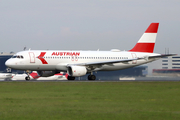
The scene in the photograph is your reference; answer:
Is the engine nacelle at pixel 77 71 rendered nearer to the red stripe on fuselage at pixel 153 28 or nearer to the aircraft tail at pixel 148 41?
A: the aircraft tail at pixel 148 41

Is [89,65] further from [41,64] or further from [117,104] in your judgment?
[117,104]

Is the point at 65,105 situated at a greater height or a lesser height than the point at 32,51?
lesser

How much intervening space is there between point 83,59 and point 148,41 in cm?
1149

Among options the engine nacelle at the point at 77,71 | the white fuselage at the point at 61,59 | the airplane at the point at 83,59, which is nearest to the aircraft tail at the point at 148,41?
the airplane at the point at 83,59

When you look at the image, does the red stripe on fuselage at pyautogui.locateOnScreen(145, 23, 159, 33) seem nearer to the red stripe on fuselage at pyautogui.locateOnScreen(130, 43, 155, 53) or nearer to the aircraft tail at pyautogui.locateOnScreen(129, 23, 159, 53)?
the aircraft tail at pyautogui.locateOnScreen(129, 23, 159, 53)

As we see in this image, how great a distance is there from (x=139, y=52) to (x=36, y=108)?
1444 inches

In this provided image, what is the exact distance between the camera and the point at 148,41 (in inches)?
2030

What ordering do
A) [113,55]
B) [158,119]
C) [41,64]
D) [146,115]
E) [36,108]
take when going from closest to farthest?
[158,119], [146,115], [36,108], [41,64], [113,55]

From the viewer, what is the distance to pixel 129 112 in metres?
14.6

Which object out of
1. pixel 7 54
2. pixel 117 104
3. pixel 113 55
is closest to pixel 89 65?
pixel 113 55

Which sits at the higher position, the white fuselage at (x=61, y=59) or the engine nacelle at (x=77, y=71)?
the white fuselage at (x=61, y=59)

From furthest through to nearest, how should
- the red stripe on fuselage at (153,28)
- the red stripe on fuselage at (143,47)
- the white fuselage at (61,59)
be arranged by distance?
1. the red stripe on fuselage at (153,28)
2. the red stripe on fuselage at (143,47)
3. the white fuselage at (61,59)

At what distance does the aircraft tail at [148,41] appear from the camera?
5138 cm

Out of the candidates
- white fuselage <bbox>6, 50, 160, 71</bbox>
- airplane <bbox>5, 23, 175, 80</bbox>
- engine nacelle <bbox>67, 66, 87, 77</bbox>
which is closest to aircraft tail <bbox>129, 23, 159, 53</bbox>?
airplane <bbox>5, 23, 175, 80</bbox>
